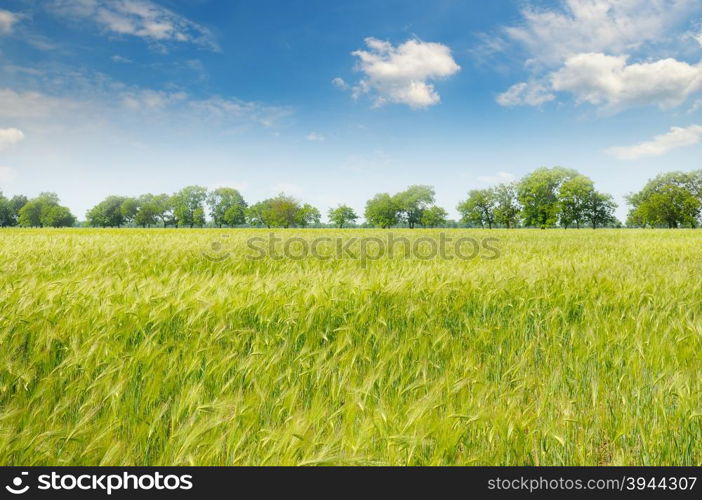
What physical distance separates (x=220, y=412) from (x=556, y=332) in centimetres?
264

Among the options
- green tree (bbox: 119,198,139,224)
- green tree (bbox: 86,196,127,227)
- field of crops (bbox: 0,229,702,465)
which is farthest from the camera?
green tree (bbox: 86,196,127,227)

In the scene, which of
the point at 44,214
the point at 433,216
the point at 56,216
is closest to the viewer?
the point at 433,216

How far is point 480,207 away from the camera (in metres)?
101

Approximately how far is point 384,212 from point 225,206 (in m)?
57.3

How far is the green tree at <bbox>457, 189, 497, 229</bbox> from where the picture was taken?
98.9 m

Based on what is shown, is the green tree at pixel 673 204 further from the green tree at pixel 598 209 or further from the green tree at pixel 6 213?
the green tree at pixel 6 213

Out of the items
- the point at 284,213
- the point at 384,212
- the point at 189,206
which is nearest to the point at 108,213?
the point at 189,206

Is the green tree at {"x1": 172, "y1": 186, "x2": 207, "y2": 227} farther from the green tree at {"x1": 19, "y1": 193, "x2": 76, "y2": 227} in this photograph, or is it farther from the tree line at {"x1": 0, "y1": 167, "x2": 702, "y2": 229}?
the green tree at {"x1": 19, "y1": 193, "x2": 76, "y2": 227}

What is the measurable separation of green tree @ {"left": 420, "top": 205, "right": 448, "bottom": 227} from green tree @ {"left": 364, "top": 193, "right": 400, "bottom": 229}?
333 inches

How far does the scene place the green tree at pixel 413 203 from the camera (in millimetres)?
112750

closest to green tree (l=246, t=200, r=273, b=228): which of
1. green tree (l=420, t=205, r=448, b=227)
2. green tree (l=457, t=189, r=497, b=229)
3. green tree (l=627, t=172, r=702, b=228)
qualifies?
green tree (l=420, t=205, r=448, b=227)

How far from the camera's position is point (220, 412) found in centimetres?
176

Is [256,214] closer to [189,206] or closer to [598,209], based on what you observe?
[189,206]
